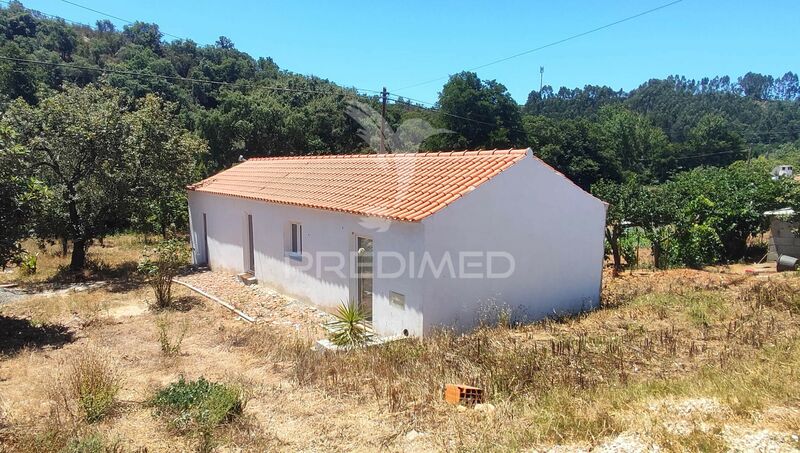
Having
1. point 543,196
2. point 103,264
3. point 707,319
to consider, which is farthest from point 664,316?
point 103,264

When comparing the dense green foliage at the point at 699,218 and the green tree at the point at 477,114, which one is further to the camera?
the green tree at the point at 477,114

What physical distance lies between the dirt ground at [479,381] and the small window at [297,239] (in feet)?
7.21

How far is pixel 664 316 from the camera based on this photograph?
32.4 feet

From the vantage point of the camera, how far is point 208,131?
35.7 metres

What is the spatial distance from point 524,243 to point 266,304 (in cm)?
715

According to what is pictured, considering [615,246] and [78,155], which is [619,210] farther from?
[78,155]

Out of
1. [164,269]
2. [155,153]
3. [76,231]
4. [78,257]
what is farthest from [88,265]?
[164,269]

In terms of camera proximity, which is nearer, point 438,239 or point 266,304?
point 438,239

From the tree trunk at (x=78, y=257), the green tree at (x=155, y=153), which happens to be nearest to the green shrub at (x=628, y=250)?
the green tree at (x=155, y=153)

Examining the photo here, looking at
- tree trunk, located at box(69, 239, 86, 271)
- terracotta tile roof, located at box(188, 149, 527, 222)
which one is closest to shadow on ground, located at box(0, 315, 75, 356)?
terracotta tile roof, located at box(188, 149, 527, 222)

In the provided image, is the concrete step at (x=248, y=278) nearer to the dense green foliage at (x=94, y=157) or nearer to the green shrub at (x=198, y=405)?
the dense green foliage at (x=94, y=157)

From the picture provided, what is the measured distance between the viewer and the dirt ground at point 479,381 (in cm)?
458

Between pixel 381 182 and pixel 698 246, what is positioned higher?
pixel 381 182

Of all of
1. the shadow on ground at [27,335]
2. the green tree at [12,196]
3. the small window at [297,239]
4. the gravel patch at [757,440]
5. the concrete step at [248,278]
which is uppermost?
the green tree at [12,196]
